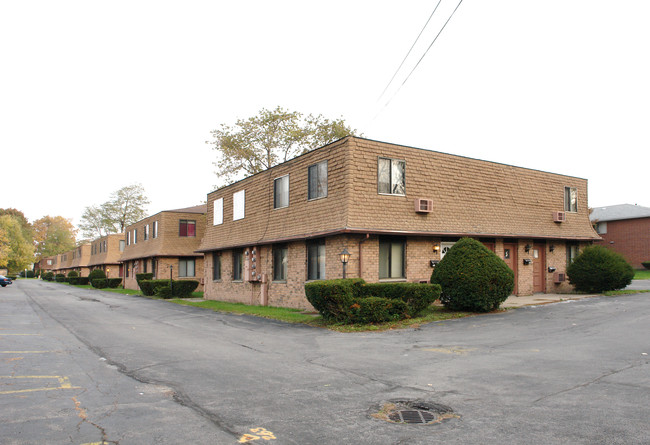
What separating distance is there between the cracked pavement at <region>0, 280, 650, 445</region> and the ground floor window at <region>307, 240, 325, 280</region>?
16.1ft

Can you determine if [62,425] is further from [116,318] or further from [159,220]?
[159,220]

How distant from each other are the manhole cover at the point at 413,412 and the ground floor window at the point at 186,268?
33486mm

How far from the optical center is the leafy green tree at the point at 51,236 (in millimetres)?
115312

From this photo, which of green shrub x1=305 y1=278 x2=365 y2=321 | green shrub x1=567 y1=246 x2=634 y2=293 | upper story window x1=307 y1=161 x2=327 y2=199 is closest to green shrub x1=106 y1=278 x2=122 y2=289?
upper story window x1=307 y1=161 x2=327 y2=199

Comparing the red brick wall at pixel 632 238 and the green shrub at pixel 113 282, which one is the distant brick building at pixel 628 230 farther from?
the green shrub at pixel 113 282

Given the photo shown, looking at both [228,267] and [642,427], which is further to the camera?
[228,267]

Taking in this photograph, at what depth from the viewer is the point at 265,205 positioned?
2206cm

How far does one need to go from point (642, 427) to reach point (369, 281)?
1199cm

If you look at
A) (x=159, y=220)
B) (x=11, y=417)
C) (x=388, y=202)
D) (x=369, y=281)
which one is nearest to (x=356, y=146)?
(x=388, y=202)

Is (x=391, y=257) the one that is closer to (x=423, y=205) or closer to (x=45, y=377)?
(x=423, y=205)

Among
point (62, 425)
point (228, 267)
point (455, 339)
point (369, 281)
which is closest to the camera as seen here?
point (62, 425)

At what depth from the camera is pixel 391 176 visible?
1788 cm

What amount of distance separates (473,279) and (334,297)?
467 centimetres

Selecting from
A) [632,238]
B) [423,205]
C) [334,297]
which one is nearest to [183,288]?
[423,205]
